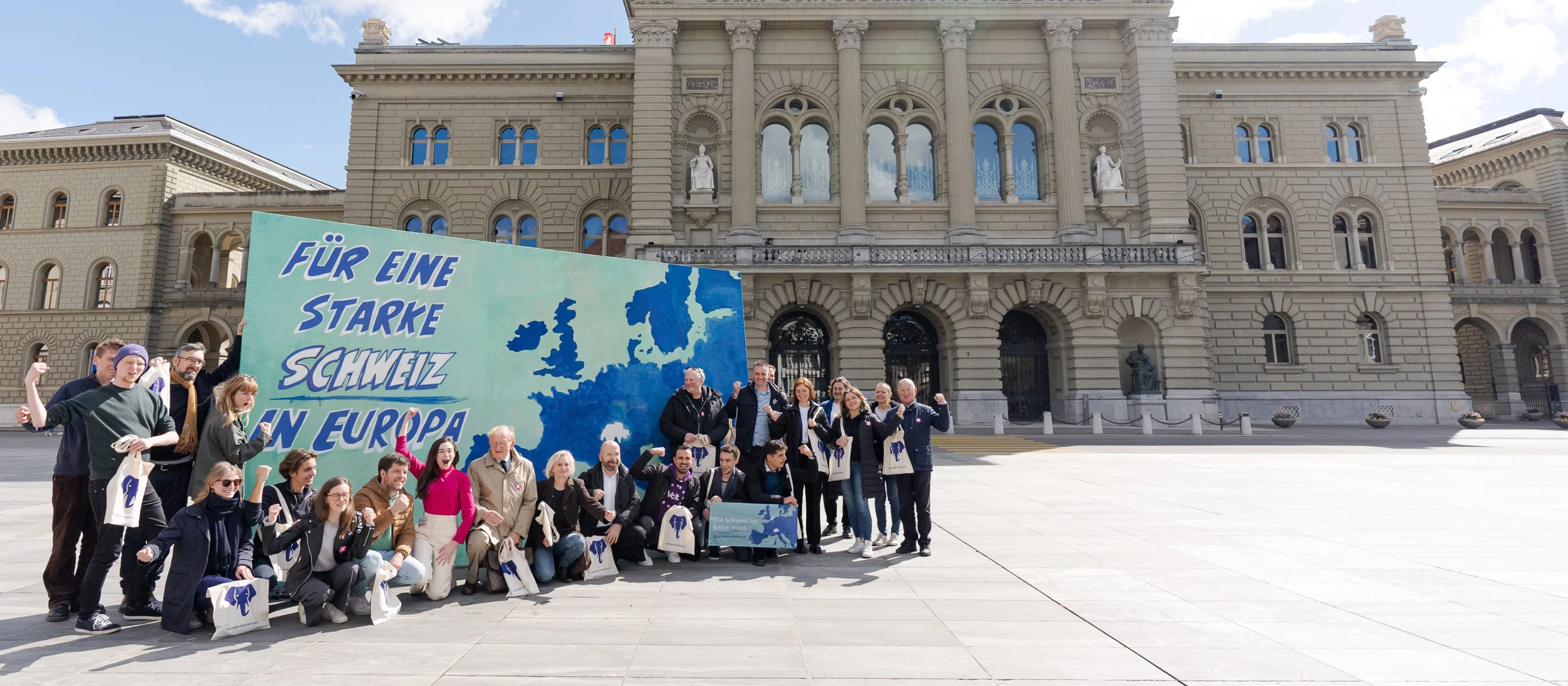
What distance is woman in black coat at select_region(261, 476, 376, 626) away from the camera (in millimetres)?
5301

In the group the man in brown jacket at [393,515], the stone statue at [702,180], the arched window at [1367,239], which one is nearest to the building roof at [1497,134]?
the arched window at [1367,239]

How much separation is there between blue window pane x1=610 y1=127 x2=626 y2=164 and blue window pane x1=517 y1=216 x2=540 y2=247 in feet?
16.0

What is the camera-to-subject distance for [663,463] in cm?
844

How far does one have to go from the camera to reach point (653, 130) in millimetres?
28688

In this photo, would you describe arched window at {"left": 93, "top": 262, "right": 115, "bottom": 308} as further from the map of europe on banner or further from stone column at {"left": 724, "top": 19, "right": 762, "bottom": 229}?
the map of europe on banner

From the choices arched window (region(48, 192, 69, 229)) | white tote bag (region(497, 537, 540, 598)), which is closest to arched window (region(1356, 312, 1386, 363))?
white tote bag (region(497, 537, 540, 598))

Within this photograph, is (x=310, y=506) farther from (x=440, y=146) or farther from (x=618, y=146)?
(x=440, y=146)

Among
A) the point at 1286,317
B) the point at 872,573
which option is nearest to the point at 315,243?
the point at 872,573

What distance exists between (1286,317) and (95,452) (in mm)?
39711

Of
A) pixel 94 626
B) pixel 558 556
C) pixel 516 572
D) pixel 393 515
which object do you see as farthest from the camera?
pixel 558 556

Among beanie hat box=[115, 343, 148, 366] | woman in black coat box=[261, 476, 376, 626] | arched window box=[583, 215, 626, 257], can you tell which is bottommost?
woman in black coat box=[261, 476, 376, 626]

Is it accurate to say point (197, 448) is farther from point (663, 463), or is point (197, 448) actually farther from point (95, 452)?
point (663, 463)

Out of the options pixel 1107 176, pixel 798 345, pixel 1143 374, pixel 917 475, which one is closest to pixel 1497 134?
pixel 1107 176

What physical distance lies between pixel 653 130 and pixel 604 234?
652cm
